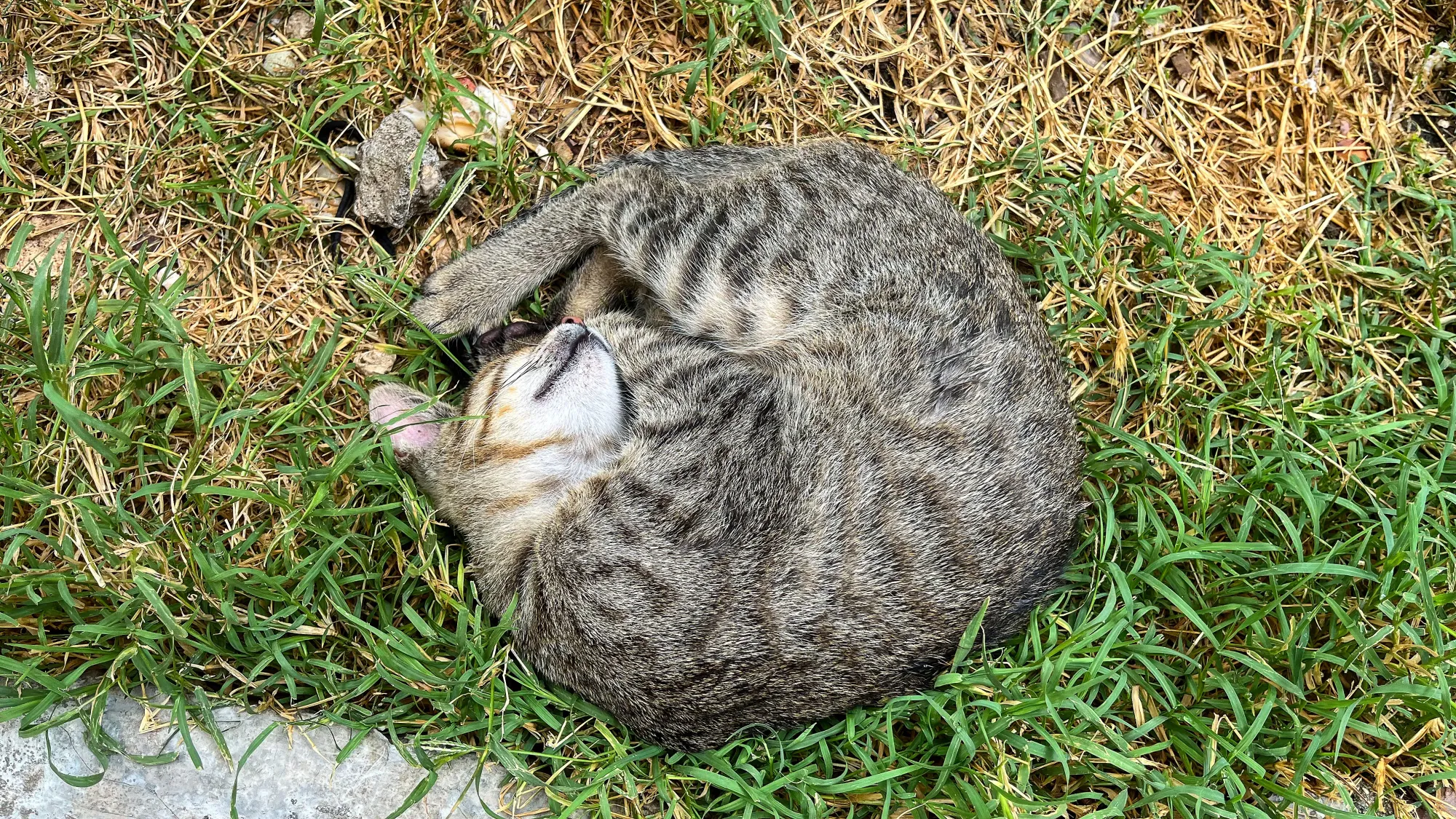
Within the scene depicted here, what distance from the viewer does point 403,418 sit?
10.5ft

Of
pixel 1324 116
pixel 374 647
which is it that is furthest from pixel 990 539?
pixel 1324 116

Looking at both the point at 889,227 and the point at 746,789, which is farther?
the point at 889,227

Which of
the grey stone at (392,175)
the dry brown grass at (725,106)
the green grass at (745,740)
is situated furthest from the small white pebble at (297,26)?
the green grass at (745,740)

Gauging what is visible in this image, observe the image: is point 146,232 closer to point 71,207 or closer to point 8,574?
point 71,207

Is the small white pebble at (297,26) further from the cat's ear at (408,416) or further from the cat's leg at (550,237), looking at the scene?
the cat's ear at (408,416)

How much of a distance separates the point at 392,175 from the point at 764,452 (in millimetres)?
1758

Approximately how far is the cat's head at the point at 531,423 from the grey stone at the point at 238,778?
33.4 inches

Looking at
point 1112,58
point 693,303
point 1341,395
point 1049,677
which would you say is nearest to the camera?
point 1049,677

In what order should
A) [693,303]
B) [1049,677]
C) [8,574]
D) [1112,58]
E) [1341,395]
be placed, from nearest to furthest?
[8,574], [1049,677], [693,303], [1341,395], [1112,58]

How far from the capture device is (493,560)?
319 centimetres

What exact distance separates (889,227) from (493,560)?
176 centimetres

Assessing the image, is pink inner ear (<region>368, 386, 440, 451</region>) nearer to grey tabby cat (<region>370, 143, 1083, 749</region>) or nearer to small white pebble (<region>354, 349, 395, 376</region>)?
grey tabby cat (<region>370, 143, 1083, 749</region>)

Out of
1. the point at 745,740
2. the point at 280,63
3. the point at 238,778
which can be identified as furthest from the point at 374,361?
the point at 745,740

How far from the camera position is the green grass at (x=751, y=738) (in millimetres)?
3088
